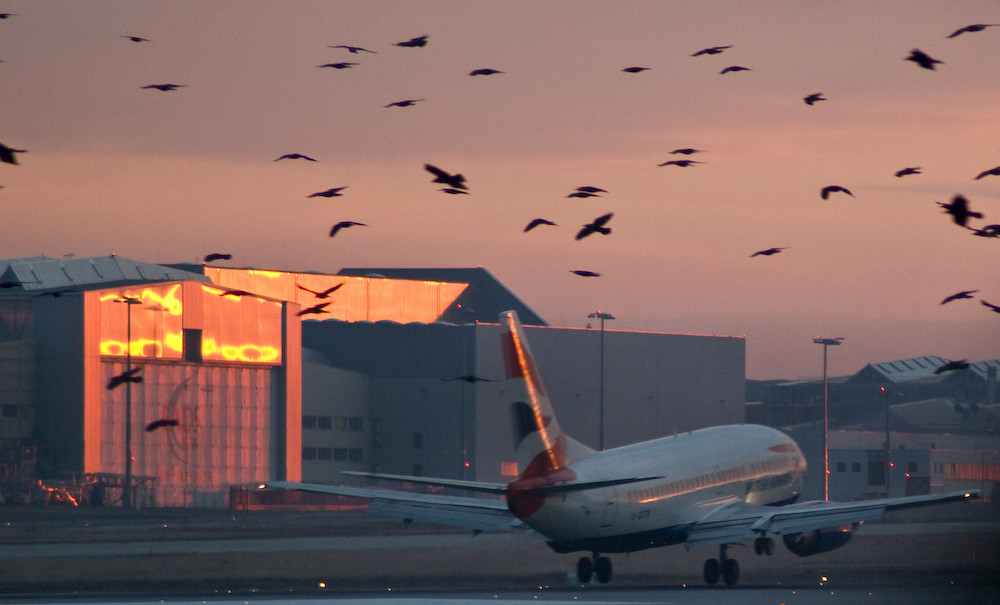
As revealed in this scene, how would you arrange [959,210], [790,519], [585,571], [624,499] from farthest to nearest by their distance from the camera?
[585,571] < [624,499] < [790,519] < [959,210]

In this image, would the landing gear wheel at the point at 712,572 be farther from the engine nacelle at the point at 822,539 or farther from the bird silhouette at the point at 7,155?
the bird silhouette at the point at 7,155

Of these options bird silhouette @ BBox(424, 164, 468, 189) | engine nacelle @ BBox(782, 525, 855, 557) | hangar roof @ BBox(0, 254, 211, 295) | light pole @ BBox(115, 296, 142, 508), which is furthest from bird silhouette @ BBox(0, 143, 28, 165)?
hangar roof @ BBox(0, 254, 211, 295)

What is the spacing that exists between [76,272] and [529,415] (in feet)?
255

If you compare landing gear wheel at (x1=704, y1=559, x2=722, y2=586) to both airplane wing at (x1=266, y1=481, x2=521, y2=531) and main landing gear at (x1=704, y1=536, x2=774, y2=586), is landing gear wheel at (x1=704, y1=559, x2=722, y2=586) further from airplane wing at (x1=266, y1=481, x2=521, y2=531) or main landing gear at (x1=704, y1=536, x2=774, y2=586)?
airplane wing at (x1=266, y1=481, x2=521, y2=531)

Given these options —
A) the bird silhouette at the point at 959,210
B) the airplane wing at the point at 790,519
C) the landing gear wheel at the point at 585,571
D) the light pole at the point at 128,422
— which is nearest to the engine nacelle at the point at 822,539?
the airplane wing at the point at 790,519

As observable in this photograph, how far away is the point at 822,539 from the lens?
3981 centimetres

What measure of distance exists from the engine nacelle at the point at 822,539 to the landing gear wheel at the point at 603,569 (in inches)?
202

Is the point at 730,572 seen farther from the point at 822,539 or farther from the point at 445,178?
the point at 445,178

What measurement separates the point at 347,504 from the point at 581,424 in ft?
86.2

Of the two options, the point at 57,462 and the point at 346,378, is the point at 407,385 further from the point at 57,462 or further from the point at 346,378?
the point at 57,462

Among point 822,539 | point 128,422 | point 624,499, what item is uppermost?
point 128,422

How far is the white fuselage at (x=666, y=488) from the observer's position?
37125 millimetres

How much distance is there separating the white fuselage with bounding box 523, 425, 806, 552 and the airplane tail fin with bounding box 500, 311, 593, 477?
0.85m

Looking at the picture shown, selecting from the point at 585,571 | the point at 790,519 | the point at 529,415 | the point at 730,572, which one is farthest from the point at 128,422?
the point at 790,519
